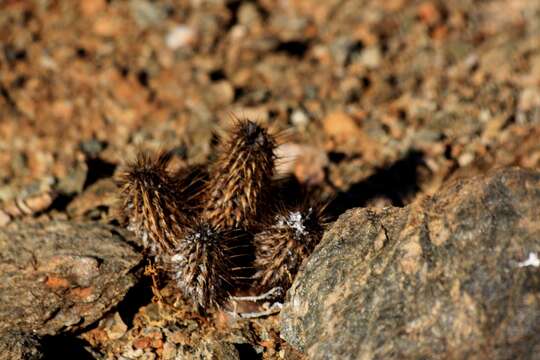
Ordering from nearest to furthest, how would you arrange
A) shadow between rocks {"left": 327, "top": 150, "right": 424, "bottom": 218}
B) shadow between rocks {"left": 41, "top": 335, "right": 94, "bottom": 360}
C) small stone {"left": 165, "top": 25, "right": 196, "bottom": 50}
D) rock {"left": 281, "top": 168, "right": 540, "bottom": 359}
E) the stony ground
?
rock {"left": 281, "top": 168, "right": 540, "bottom": 359} → shadow between rocks {"left": 41, "top": 335, "right": 94, "bottom": 360} → shadow between rocks {"left": 327, "top": 150, "right": 424, "bottom": 218} → the stony ground → small stone {"left": 165, "top": 25, "right": 196, "bottom": 50}

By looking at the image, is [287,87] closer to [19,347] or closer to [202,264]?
[202,264]

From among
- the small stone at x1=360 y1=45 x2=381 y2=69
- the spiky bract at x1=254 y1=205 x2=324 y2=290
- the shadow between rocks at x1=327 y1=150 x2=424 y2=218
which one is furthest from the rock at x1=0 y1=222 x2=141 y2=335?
the small stone at x1=360 y1=45 x2=381 y2=69

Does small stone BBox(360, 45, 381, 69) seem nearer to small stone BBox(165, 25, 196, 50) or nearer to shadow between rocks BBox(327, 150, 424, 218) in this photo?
shadow between rocks BBox(327, 150, 424, 218)

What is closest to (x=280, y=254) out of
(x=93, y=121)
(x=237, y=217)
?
(x=237, y=217)

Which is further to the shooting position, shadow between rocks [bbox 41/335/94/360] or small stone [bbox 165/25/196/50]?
small stone [bbox 165/25/196/50]

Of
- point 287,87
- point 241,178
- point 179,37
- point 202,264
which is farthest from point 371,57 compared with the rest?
point 202,264

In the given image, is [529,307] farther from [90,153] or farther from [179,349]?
[90,153]

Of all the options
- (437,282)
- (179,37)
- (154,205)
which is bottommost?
(437,282)
